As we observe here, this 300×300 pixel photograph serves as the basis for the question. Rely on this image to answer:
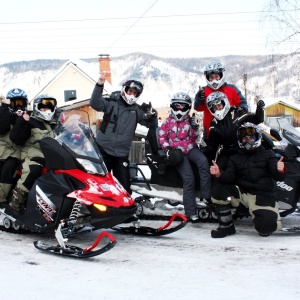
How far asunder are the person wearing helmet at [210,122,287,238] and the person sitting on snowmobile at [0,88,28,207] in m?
2.25

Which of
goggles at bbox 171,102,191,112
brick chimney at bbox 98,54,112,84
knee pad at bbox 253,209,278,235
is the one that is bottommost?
knee pad at bbox 253,209,278,235

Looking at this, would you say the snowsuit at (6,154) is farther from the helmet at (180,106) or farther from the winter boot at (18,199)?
the helmet at (180,106)

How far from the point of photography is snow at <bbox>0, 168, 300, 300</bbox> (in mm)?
3820

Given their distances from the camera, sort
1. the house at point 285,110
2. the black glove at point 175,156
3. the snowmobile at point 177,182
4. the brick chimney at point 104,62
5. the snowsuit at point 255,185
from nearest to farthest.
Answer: the snowsuit at point 255,185 → the snowmobile at point 177,182 → the black glove at point 175,156 → the brick chimney at point 104,62 → the house at point 285,110

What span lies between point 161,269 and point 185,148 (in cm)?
221

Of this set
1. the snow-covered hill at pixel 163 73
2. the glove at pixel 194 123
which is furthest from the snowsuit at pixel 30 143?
the snow-covered hill at pixel 163 73

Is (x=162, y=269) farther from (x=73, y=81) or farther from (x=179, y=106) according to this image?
(x=73, y=81)

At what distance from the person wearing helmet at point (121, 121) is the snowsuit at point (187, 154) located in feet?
0.78

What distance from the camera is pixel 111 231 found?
6.04 meters

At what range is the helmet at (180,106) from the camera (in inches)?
252

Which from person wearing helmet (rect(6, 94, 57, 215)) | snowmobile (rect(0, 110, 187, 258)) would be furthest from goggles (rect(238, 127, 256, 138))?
person wearing helmet (rect(6, 94, 57, 215))

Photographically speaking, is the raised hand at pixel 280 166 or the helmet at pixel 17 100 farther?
the helmet at pixel 17 100

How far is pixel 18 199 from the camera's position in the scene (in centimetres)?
572

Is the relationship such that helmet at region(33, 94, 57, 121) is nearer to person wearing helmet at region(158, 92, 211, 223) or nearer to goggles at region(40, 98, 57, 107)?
goggles at region(40, 98, 57, 107)
